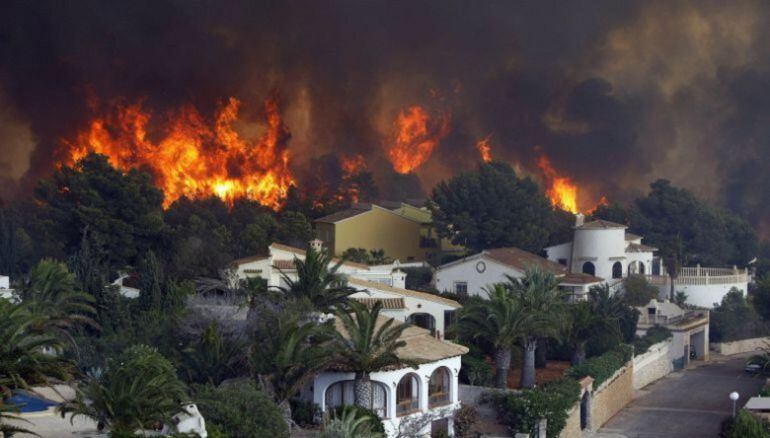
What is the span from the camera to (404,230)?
7531cm

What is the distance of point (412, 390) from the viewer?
39188 millimetres

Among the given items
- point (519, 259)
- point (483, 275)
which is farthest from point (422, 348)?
point (519, 259)

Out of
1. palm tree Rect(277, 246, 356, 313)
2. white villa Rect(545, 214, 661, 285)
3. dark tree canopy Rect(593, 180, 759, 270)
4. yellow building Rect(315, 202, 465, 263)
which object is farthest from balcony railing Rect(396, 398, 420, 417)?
dark tree canopy Rect(593, 180, 759, 270)

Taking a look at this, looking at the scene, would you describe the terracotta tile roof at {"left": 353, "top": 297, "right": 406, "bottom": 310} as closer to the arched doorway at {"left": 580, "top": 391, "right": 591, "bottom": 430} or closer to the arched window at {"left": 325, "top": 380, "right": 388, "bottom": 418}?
the arched doorway at {"left": 580, "top": 391, "right": 591, "bottom": 430}

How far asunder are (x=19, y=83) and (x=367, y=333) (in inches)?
2258

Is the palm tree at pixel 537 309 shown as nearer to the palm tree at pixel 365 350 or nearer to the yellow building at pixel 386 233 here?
the palm tree at pixel 365 350

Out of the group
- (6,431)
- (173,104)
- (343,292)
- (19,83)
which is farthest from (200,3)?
(6,431)

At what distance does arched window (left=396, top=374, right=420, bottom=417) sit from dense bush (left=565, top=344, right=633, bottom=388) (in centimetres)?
872

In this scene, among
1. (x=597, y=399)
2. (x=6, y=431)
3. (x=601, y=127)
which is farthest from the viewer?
(x=601, y=127)

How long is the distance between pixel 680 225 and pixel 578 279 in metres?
17.9

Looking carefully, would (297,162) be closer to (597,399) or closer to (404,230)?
(404,230)

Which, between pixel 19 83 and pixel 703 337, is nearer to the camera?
pixel 703 337

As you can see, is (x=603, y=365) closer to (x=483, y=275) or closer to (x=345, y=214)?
(x=483, y=275)

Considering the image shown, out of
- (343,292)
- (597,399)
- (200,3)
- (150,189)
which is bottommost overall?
(597,399)
